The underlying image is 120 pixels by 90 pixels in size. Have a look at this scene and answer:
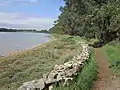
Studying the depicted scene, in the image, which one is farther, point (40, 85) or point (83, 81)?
point (83, 81)

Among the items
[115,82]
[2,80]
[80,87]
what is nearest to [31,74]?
[2,80]

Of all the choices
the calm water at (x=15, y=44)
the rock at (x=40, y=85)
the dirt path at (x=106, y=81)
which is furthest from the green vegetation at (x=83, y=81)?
the calm water at (x=15, y=44)

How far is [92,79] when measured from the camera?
13.7 metres

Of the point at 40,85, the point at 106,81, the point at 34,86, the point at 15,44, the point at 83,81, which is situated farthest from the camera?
the point at 15,44

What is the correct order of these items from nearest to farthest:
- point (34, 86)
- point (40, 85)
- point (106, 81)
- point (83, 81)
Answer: point (34, 86), point (40, 85), point (83, 81), point (106, 81)

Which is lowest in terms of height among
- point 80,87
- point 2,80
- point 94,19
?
point 2,80

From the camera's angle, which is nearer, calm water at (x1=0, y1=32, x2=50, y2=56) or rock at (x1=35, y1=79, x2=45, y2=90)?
rock at (x1=35, y1=79, x2=45, y2=90)

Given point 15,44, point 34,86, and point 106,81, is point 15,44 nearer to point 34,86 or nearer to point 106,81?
point 106,81

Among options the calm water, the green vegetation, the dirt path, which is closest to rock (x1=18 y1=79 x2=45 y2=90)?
the green vegetation

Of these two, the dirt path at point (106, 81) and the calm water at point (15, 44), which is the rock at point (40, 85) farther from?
the calm water at point (15, 44)

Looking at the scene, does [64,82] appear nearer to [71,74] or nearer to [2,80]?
[71,74]

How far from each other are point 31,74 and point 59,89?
8451 millimetres

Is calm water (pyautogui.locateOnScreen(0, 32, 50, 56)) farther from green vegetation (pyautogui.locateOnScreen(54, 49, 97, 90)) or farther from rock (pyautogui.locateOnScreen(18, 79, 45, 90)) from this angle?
rock (pyautogui.locateOnScreen(18, 79, 45, 90))

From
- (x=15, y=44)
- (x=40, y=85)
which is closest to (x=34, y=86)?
(x=40, y=85)
